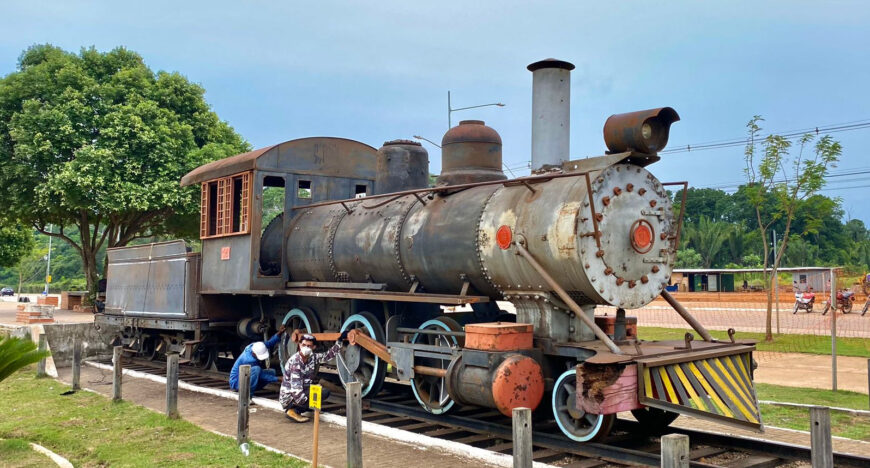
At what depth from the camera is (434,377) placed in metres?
8.68

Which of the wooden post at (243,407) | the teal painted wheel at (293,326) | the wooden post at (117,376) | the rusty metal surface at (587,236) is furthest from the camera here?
the teal painted wheel at (293,326)

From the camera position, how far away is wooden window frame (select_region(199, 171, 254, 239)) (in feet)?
37.1

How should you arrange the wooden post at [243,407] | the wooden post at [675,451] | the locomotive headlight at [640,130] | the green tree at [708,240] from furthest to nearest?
the green tree at [708,240]
the wooden post at [243,407]
the locomotive headlight at [640,130]
the wooden post at [675,451]

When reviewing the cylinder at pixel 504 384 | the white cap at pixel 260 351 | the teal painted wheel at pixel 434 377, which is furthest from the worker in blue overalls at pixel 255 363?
the cylinder at pixel 504 384

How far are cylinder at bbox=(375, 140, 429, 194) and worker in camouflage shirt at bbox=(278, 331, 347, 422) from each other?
2.59 meters

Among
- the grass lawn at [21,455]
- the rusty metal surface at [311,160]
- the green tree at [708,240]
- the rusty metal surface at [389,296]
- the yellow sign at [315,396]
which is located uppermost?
the green tree at [708,240]

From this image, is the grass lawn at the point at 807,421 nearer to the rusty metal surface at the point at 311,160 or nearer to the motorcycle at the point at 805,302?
the rusty metal surface at the point at 311,160

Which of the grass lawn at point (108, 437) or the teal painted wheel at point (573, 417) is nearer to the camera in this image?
the teal painted wheel at point (573, 417)

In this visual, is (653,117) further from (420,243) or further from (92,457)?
(92,457)

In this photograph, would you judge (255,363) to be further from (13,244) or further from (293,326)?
(13,244)

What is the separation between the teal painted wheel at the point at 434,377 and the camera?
331 inches

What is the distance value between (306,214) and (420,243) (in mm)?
3343

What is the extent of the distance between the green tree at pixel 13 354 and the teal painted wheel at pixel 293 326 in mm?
3576

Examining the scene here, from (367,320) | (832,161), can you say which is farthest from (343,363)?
(832,161)
